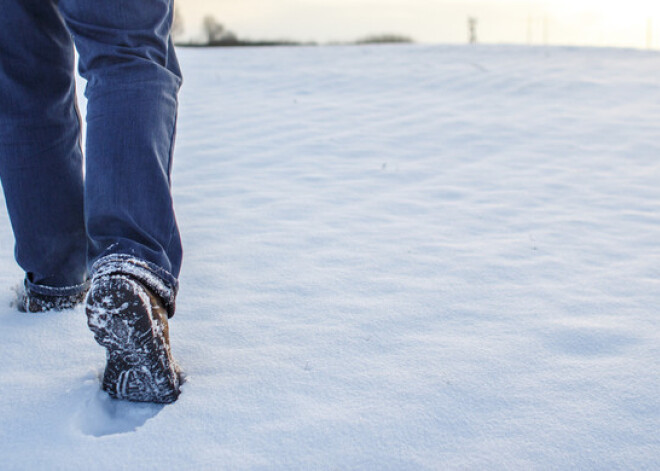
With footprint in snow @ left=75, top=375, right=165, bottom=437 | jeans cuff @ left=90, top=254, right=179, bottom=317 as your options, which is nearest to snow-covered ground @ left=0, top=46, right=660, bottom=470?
footprint in snow @ left=75, top=375, right=165, bottom=437

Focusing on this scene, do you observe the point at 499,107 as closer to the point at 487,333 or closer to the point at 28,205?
the point at 487,333

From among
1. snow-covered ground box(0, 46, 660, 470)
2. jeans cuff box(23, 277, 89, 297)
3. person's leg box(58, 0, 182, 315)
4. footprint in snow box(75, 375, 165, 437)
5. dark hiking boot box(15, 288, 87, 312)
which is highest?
person's leg box(58, 0, 182, 315)

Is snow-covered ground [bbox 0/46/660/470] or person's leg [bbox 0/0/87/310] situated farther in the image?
person's leg [bbox 0/0/87/310]

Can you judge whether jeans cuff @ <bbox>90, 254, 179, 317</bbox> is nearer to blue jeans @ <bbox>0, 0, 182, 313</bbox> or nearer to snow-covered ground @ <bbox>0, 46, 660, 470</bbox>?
blue jeans @ <bbox>0, 0, 182, 313</bbox>

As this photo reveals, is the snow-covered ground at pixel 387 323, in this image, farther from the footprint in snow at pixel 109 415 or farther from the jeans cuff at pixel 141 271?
the jeans cuff at pixel 141 271

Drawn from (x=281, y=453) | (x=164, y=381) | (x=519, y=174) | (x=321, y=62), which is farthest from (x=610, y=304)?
(x=321, y=62)

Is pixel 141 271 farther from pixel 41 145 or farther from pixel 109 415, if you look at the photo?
pixel 41 145

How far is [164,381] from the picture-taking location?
122 cm

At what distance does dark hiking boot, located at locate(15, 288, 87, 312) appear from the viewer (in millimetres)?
1640

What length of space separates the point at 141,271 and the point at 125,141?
0.25 m

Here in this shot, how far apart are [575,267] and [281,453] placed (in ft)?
4.63

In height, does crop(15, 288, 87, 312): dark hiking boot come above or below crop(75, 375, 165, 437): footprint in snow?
above

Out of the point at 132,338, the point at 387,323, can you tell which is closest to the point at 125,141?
the point at 132,338

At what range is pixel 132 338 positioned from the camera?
1.15 m
